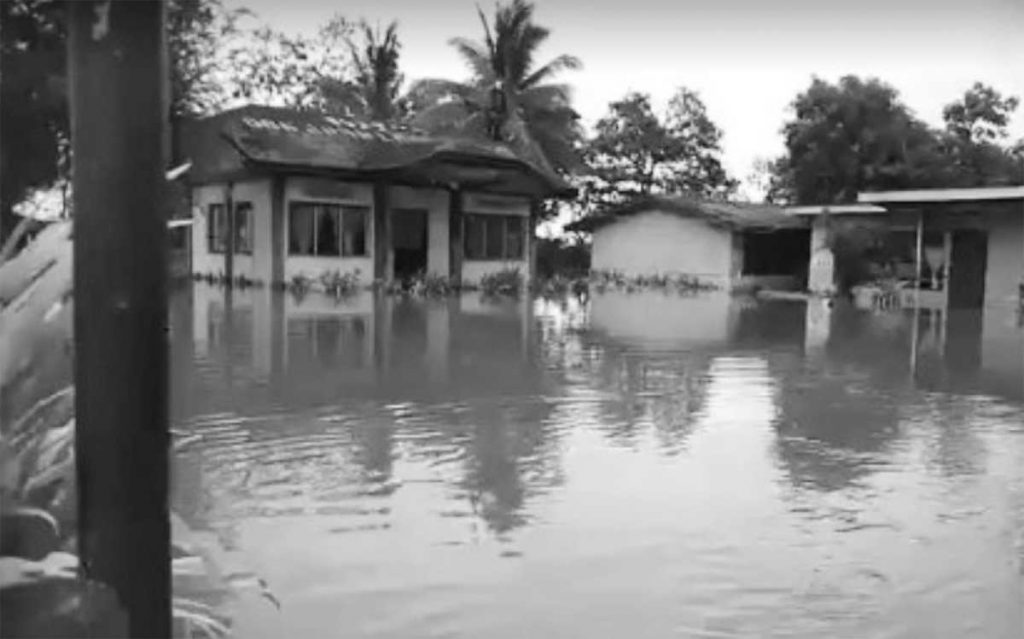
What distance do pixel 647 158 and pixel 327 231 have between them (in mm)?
12853

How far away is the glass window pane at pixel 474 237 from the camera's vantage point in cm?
2175

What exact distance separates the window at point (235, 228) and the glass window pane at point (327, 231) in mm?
1312

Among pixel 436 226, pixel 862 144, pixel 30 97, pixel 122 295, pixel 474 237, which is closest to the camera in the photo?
pixel 122 295

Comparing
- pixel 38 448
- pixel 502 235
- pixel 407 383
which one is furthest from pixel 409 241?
pixel 38 448

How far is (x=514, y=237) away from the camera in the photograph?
2250 cm

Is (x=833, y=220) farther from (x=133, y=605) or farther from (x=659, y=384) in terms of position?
(x=133, y=605)

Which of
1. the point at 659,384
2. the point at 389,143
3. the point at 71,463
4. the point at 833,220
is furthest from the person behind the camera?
the point at 833,220


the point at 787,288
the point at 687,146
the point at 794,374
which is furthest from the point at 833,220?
the point at 794,374

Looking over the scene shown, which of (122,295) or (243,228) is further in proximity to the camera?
(243,228)

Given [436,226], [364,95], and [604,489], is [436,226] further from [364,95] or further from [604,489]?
[604,489]

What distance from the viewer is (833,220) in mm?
23312

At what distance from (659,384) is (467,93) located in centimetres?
1687

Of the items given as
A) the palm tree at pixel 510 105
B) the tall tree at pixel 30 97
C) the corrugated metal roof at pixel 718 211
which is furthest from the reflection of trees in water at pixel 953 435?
the corrugated metal roof at pixel 718 211

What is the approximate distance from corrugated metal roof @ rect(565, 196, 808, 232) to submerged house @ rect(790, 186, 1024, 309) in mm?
1412
